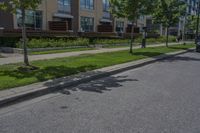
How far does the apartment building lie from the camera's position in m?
27.8

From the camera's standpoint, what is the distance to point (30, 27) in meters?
28.1

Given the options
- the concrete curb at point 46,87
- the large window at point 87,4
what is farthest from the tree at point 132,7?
the large window at point 87,4

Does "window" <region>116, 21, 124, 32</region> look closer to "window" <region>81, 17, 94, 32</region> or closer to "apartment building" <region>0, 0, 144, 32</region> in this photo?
"apartment building" <region>0, 0, 144, 32</region>

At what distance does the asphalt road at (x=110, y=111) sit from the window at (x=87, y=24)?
92.4ft

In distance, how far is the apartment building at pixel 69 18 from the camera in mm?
27756

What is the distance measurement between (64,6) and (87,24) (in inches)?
210

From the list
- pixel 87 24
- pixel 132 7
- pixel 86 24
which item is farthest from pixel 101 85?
pixel 87 24

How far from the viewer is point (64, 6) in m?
32.9

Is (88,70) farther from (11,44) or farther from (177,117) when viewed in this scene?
(11,44)

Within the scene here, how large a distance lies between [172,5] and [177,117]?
24138 millimetres

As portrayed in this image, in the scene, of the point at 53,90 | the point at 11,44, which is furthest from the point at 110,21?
the point at 53,90

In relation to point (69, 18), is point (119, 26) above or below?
below

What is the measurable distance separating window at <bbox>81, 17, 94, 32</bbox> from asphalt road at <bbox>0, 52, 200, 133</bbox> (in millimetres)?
28174

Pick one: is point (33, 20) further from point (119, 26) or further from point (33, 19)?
point (119, 26)
